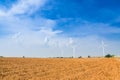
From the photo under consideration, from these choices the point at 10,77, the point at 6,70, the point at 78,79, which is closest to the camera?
the point at 10,77

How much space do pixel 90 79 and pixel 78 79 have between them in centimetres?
138

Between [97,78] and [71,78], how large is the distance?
305cm

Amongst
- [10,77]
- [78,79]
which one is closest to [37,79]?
[10,77]

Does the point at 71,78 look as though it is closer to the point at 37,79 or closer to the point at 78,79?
the point at 78,79

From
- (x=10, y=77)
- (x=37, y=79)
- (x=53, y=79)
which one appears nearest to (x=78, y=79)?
(x=53, y=79)

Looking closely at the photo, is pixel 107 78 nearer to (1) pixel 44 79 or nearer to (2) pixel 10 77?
(1) pixel 44 79

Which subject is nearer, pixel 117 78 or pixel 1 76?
pixel 1 76

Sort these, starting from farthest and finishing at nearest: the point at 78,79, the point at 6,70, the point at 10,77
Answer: the point at 6,70
the point at 78,79
the point at 10,77

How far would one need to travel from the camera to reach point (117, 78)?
1063 inches

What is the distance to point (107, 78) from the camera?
2686 centimetres

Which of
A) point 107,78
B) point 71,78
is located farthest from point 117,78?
point 71,78

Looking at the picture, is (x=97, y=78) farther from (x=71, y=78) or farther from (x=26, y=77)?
(x=26, y=77)

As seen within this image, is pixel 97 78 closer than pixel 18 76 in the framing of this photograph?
No

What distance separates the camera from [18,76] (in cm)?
2350
